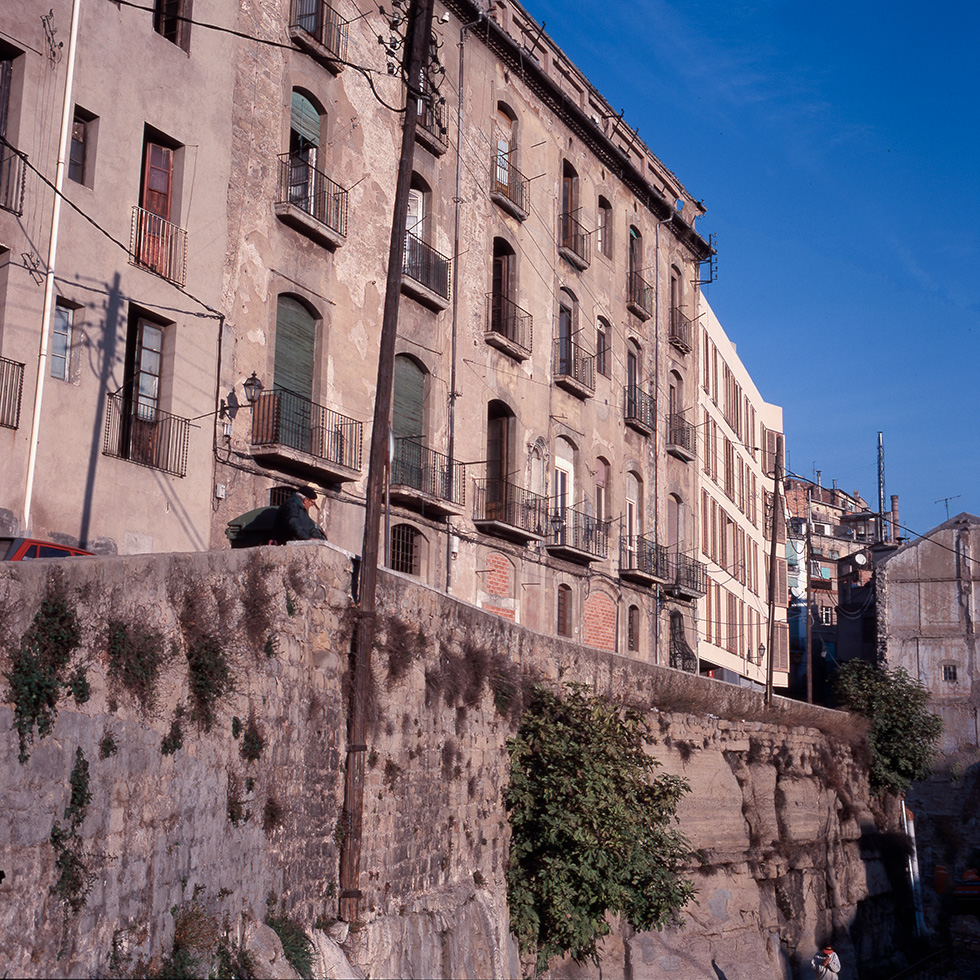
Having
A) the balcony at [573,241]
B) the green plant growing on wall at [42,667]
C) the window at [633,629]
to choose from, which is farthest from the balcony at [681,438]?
the green plant growing on wall at [42,667]

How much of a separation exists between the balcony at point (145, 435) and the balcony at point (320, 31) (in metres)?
7.79

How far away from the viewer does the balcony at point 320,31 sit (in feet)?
73.4

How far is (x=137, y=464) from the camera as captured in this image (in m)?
18.9

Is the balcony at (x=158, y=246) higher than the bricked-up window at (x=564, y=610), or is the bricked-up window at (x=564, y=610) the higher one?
the balcony at (x=158, y=246)

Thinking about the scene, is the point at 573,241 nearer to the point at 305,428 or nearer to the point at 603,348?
the point at 603,348

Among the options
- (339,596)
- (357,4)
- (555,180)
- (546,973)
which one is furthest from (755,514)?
(339,596)

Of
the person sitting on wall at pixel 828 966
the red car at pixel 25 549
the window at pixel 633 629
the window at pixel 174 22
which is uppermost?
the window at pixel 174 22

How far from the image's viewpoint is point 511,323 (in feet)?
95.6

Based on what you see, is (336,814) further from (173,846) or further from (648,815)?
(648,815)

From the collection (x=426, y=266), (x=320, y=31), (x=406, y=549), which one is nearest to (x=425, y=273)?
(x=426, y=266)

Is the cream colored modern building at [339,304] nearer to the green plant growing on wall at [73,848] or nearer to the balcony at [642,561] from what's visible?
the balcony at [642,561]

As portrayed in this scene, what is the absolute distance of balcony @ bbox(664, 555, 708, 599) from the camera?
1425 inches

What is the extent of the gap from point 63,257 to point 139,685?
33.2 ft

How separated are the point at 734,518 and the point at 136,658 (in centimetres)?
3887
